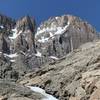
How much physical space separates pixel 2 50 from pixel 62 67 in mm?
151340

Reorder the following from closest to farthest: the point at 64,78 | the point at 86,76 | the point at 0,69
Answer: the point at 86,76
the point at 64,78
the point at 0,69

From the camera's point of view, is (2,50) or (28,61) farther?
(2,50)

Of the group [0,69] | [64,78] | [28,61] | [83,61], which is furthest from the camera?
[28,61]

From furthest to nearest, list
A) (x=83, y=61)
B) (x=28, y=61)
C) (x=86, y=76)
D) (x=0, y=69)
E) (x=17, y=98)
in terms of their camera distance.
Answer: (x=28, y=61)
(x=0, y=69)
(x=83, y=61)
(x=86, y=76)
(x=17, y=98)

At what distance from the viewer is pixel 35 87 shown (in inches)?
1714

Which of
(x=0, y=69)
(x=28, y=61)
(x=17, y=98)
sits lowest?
(x=17, y=98)

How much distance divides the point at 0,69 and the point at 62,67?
79.5ft

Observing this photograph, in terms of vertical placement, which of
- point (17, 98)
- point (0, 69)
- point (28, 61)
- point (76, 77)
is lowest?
point (17, 98)

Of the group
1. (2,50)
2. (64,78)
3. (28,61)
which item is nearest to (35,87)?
(64,78)

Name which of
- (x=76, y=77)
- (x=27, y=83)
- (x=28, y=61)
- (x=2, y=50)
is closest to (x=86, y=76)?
(x=76, y=77)

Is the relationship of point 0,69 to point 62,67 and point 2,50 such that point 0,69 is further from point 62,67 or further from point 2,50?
point 2,50

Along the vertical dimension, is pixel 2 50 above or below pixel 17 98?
above

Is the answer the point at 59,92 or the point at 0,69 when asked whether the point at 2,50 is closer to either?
the point at 0,69

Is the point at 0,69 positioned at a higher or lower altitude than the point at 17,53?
lower
